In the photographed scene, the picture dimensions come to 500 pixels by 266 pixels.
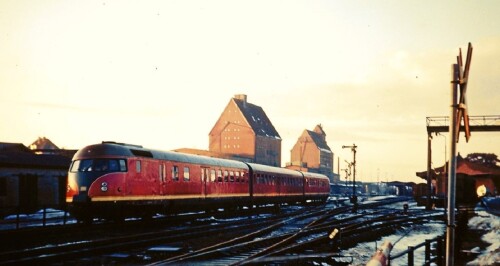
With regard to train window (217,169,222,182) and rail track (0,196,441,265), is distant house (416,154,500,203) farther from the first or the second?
train window (217,169,222,182)

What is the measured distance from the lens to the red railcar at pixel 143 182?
66.2ft

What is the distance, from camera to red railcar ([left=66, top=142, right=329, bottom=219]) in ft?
66.2

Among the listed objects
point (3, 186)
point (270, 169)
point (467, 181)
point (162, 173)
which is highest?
point (162, 173)

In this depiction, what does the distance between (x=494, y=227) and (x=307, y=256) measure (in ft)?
44.3

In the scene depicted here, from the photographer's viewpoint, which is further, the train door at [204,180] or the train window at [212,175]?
the train window at [212,175]

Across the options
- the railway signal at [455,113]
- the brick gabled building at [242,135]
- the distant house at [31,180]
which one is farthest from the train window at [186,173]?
the brick gabled building at [242,135]

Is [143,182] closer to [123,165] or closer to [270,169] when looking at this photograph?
[123,165]

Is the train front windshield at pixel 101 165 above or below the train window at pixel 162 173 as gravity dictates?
above

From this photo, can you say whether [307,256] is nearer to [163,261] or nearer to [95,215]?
[163,261]

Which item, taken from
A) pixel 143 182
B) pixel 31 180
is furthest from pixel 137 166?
pixel 31 180

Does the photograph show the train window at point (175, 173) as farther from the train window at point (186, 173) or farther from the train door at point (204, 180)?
the train door at point (204, 180)

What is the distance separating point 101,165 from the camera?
20594 mm

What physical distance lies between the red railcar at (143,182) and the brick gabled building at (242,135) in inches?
2312

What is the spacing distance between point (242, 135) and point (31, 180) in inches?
2350
